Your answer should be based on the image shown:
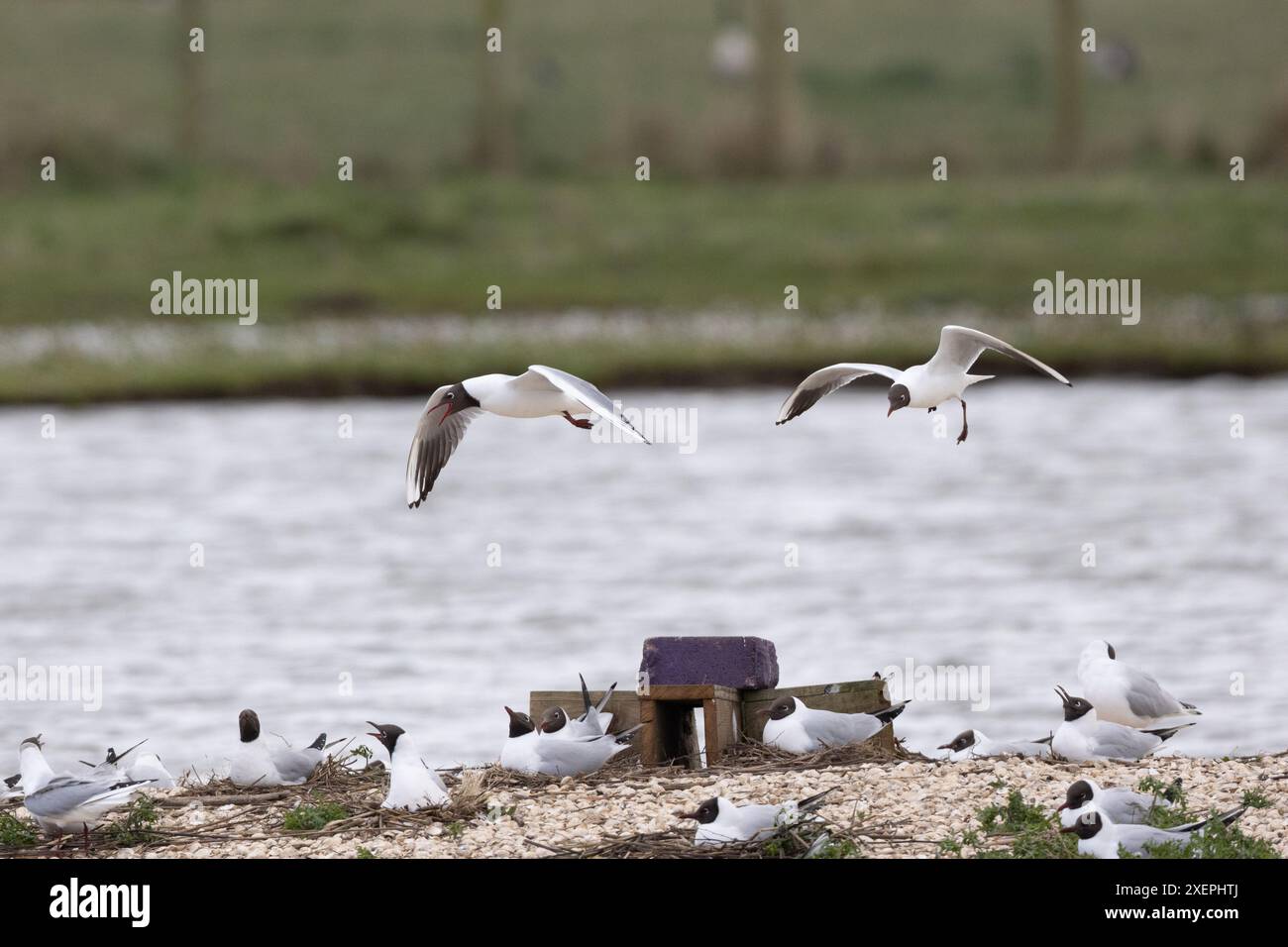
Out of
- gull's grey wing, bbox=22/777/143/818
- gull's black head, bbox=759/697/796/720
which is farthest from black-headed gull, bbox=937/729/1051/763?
gull's grey wing, bbox=22/777/143/818

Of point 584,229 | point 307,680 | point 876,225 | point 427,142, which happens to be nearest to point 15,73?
point 427,142

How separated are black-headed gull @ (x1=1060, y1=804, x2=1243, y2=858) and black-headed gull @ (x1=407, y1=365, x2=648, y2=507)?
2.61 meters

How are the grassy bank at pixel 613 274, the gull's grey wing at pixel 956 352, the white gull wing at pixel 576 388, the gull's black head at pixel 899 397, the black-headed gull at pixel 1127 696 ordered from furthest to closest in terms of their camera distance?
the grassy bank at pixel 613 274, the black-headed gull at pixel 1127 696, the gull's grey wing at pixel 956 352, the gull's black head at pixel 899 397, the white gull wing at pixel 576 388

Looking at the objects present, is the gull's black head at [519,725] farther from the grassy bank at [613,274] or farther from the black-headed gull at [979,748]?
the grassy bank at [613,274]

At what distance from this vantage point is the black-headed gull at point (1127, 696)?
10.8m

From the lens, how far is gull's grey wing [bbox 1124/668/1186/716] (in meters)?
10.8

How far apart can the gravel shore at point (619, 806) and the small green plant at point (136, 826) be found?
0.03 metres

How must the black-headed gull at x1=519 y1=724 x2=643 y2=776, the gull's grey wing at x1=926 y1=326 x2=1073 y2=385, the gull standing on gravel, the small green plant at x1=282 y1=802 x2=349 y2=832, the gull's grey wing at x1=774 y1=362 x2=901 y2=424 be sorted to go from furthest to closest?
1. the black-headed gull at x1=519 y1=724 x2=643 y2=776
2. the gull standing on gravel
3. the small green plant at x1=282 y1=802 x2=349 y2=832
4. the gull's grey wing at x1=774 y1=362 x2=901 y2=424
5. the gull's grey wing at x1=926 y1=326 x2=1073 y2=385

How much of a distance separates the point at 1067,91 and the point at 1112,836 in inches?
1150

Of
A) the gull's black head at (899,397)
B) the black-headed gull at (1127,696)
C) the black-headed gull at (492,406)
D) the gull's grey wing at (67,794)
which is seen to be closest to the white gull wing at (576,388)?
the black-headed gull at (492,406)

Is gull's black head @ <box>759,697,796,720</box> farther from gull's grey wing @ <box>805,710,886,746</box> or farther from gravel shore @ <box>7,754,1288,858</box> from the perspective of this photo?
gravel shore @ <box>7,754,1288,858</box>

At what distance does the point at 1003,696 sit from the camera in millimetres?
15031

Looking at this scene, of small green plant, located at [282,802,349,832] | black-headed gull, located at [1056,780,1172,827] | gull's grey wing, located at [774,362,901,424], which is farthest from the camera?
small green plant, located at [282,802,349,832]
